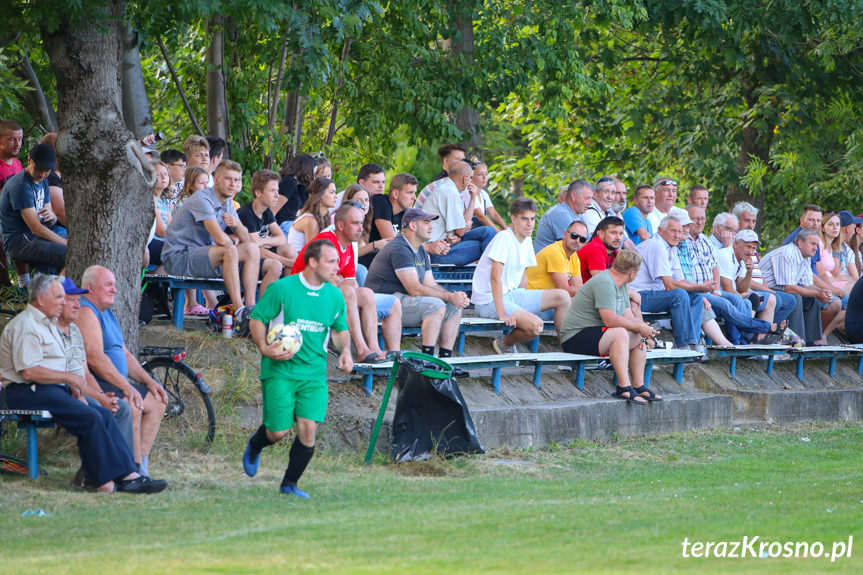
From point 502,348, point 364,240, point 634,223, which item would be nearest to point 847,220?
point 634,223

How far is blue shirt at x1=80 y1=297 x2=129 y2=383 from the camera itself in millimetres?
8828

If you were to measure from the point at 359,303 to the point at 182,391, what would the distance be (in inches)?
69.3

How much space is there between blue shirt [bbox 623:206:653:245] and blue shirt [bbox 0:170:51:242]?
710 cm

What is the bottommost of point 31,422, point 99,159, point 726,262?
point 31,422

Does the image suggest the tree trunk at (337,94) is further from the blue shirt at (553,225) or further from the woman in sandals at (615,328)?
the woman in sandals at (615,328)

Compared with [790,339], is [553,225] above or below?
above

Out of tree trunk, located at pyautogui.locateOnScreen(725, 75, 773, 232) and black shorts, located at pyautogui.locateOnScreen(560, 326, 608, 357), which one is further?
tree trunk, located at pyautogui.locateOnScreen(725, 75, 773, 232)

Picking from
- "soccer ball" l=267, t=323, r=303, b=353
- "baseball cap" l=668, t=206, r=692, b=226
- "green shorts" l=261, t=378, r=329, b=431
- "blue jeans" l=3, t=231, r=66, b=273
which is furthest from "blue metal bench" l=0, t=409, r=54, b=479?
"baseball cap" l=668, t=206, r=692, b=226

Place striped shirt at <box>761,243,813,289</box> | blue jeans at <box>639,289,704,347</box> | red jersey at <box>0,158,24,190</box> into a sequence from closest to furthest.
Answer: red jersey at <box>0,158,24,190</box>
blue jeans at <box>639,289,704,347</box>
striped shirt at <box>761,243,813,289</box>

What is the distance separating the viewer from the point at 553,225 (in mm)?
14289

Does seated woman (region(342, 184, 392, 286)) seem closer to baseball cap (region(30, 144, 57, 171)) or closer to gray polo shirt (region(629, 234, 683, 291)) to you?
baseball cap (region(30, 144, 57, 171))

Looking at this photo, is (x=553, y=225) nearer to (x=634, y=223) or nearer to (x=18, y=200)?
(x=634, y=223)

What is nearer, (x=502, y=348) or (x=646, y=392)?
(x=646, y=392)

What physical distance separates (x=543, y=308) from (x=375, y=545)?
6618 millimetres
